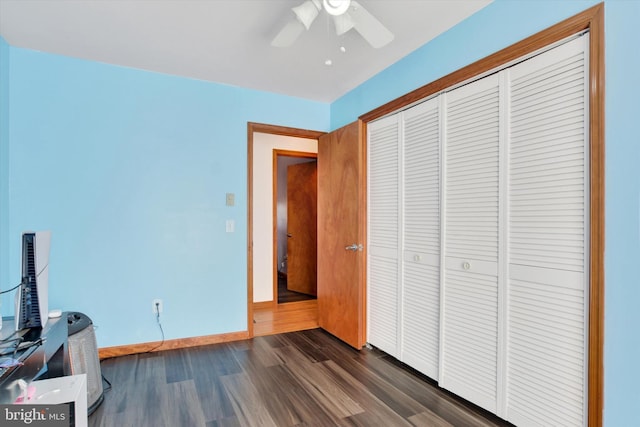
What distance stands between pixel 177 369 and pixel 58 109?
2.22m

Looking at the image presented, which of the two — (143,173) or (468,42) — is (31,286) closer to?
(143,173)

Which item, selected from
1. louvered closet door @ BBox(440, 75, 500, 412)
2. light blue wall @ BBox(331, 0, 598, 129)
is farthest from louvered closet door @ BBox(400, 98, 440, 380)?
light blue wall @ BBox(331, 0, 598, 129)

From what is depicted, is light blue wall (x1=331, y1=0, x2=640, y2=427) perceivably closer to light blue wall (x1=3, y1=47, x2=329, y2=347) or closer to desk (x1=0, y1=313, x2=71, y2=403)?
desk (x1=0, y1=313, x2=71, y2=403)

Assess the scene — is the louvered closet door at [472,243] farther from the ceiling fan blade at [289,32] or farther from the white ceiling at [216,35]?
the ceiling fan blade at [289,32]

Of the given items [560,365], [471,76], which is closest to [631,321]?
[560,365]

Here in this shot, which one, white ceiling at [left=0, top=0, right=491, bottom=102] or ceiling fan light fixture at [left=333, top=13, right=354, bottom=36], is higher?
white ceiling at [left=0, top=0, right=491, bottom=102]

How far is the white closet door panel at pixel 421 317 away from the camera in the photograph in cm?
222

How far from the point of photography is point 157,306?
9.17 feet

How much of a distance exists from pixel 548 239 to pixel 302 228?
368 centimetres

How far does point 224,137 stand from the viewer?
3.07m

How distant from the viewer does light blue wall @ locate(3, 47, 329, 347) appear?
246 cm

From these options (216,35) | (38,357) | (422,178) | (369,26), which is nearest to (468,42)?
(369,26)

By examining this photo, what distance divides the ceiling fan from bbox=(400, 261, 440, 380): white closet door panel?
151 cm

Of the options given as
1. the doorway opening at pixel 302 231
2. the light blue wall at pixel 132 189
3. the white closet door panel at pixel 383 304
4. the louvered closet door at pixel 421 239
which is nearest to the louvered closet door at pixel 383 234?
the white closet door panel at pixel 383 304
